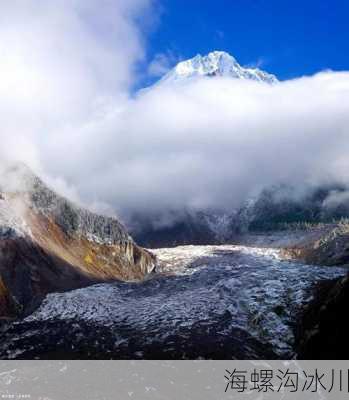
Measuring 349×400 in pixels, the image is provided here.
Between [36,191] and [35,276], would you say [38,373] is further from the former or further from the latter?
[36,191]

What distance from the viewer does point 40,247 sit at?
13275 centimetres

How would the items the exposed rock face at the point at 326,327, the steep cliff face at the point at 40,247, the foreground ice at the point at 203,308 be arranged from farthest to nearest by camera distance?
the steep cliff face at the point at 40,247
the foreground ice at the point at 203,308
the exposed rock face at the point at 326,327

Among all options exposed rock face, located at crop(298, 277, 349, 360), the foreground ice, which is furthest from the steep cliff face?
exposed rock face, located at crop(298, 277, 349, 360)

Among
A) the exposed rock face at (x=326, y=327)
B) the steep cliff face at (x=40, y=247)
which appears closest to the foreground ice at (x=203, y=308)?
the exposed rock face at (x=326, y=327)

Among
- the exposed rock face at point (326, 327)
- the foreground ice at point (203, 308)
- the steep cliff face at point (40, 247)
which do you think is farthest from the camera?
the steep cliff face at point (40, 247)

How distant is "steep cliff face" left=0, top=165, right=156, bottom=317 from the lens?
110500 mm

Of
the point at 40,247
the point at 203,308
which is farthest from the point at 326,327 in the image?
the point at 40,247

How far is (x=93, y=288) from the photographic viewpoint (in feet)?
374

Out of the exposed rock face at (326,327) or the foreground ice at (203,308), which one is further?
the foreground ice at (203,308)

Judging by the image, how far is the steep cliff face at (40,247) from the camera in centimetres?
11050

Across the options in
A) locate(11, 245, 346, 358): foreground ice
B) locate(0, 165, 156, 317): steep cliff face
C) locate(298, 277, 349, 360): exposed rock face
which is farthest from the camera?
locate(0, 165, 156, 317): steep cliff face

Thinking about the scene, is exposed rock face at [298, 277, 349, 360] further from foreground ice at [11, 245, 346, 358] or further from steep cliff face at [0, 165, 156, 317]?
steep cliff face at [0, 165, 156, 317]

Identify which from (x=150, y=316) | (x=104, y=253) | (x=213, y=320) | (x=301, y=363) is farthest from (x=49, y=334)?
(x=104, y=253)

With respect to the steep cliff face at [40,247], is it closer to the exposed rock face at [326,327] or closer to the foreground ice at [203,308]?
the foreground ice at [203,308]
